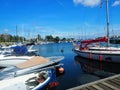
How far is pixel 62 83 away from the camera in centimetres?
1298

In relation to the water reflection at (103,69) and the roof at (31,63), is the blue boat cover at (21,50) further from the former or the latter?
the roof at (31,63)

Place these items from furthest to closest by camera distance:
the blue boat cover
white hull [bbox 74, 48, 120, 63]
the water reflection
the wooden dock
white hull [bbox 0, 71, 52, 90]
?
1. the blue boat cover
2. white hull [bbox 74, 48, 120, 63]
3. the water reflection
4. white hull [bbox 0, 71, 52, 90]
5. the wooden dock

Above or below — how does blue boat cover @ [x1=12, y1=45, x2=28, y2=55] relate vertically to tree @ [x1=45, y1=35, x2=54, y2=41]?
below

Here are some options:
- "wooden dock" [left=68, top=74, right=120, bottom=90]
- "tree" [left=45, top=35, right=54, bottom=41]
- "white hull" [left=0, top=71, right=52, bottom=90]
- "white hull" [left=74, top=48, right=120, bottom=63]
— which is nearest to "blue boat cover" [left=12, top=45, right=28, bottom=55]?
"white hull" [left=74, top=48, right=120, bottom=63]

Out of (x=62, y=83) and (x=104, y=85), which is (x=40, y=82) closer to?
(x=62, y=83)

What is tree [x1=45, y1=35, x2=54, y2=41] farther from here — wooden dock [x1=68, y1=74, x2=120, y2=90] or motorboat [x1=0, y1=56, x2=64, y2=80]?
wooden dock [x1=68, y1=74, x2=120, y2=90]

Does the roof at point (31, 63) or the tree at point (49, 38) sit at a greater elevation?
the tree at point (49, 38)

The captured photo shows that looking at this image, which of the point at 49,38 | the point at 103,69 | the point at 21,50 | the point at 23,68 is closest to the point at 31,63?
the point at 23,68

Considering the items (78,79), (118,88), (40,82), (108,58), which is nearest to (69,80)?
(78,79)

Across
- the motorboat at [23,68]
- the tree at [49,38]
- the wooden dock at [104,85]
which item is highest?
the tree at [49,38]

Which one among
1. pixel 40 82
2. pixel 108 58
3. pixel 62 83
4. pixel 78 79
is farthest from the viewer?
pixel 108 58

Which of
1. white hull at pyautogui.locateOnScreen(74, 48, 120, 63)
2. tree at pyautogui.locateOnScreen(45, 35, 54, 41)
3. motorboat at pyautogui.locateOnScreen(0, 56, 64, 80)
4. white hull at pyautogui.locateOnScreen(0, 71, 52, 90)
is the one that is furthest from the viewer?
tree at pyautogui.locateOnScreen(45, 35, 54, 41)

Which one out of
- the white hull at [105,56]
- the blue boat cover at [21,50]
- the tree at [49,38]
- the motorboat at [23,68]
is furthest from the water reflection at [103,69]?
the tree at [49,38]

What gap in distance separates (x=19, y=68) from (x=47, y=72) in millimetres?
2065
